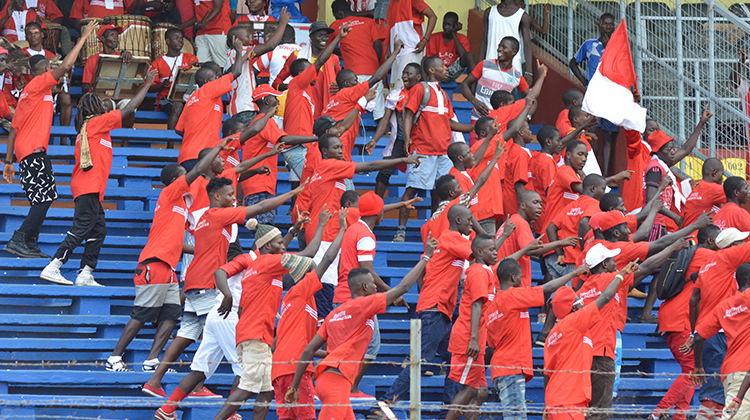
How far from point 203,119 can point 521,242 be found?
13.0 ft

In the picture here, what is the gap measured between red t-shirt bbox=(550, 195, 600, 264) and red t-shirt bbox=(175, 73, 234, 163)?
3.96m

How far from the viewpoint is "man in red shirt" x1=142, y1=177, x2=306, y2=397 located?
27.5 feet

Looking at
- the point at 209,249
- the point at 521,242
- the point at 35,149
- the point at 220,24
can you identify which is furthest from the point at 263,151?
the point at 220,24

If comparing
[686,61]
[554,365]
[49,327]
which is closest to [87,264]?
[49,327]

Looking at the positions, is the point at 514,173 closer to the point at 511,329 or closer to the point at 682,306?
the point at 682,306

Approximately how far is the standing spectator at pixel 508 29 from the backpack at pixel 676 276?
14.5ft

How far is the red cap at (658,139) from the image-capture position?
37.4ft

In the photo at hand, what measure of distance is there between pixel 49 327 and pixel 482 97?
20.4ft

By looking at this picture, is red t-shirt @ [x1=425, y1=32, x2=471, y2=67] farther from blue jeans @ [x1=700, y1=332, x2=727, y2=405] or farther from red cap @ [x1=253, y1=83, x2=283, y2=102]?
blue jeans @ [x1=700, y1=332, x2=727, y2=405]

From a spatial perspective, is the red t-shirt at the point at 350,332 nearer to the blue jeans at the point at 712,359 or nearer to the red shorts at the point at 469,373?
the red shorts at the point at 469,373

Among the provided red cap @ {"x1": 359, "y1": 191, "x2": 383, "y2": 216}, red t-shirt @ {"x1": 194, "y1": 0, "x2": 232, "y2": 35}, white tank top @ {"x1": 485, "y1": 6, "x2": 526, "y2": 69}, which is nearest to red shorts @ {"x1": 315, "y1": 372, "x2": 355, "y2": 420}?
red cap @ {"x1": 359, "y1": 191, "x2": 383, "y2": 216}

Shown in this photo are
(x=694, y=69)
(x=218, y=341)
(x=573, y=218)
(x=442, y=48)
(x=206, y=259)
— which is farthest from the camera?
(x=442, y=48)

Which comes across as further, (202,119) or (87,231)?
(202,119)

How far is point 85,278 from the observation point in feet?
31.7
